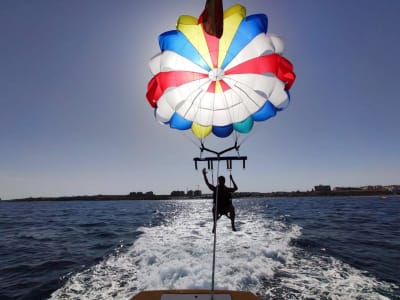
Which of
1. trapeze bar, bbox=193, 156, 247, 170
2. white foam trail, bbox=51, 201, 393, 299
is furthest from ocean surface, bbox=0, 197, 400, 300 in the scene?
trapeze bar, bbox=193, 156, 247, 170

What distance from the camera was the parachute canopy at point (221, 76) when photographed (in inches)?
262

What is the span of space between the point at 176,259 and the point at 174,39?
1102cm

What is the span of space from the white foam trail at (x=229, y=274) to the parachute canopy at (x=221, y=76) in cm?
649

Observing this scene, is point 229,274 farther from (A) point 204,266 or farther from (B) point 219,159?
(B) point 219,159

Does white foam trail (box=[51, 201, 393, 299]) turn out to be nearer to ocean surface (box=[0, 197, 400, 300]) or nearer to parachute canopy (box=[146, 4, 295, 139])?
ocean surface (box=[0, 197, 400, 300])

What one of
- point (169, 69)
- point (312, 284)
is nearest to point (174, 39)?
point (169, 69)

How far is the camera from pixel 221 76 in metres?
7.05

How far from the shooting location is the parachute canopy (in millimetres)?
6648

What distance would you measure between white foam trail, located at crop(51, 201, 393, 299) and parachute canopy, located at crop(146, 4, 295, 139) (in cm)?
649

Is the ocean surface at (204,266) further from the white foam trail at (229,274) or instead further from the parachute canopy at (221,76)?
the parachute canopy at (221,76)

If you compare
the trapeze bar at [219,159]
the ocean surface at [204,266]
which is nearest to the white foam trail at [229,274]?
the ocean surface at [204,266]

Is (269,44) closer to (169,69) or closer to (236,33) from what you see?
(236,33)

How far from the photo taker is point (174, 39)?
6.80 meters

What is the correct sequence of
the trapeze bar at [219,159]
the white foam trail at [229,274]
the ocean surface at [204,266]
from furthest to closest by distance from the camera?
the ocean surface at [204,266] < the white foam trail at [229,274] < the trapeze bar at [219,159]
